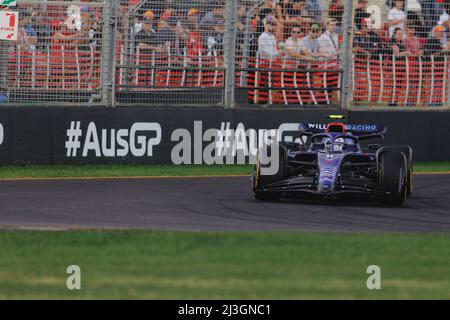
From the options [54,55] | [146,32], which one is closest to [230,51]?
[146,32]

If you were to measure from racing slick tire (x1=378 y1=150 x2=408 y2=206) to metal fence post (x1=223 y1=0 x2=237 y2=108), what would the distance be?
506cm

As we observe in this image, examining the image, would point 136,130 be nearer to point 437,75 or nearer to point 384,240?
point 437,75

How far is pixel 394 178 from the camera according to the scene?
515 inches

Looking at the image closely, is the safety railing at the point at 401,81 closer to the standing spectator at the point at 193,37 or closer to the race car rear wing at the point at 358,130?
the standing spectator at the point at 193,37

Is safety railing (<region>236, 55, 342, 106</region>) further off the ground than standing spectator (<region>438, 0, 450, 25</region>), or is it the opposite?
standing spectator (<region>438, 0, 450, 25</region>)

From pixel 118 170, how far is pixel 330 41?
4.30 meters

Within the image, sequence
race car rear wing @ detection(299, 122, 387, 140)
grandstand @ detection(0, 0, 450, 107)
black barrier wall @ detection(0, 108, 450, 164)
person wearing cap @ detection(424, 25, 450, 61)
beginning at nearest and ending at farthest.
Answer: race car rear wing @ detection(299, 122, 387, 140)
black barrier wall @ detection(0, 108, 450, 164)
grandstand @ detection(0, 0, 450, 107)
person wearing cap @ detection(424, 25, 450, 61)

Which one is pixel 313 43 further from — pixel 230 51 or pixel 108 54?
pixel 108 54

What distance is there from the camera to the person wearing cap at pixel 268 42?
1772 cm

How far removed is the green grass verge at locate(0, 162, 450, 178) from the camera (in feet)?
52.5

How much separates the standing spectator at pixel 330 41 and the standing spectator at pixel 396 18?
0.90 metres

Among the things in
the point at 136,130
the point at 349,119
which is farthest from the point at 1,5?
the point at 349,119

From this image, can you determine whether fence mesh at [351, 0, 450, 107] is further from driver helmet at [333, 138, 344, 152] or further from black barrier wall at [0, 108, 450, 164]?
driver helmet at [333, 138, 344, 152]

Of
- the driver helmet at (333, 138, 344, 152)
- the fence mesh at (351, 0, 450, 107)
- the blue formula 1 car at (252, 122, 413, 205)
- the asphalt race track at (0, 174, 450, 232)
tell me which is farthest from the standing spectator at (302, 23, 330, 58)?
the driver helmet at (333, 138, 344, 152)
